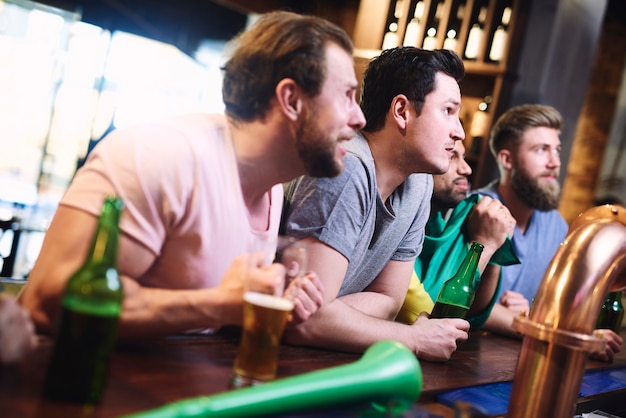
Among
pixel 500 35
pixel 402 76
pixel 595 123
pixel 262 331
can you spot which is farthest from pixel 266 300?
pixel 595 123

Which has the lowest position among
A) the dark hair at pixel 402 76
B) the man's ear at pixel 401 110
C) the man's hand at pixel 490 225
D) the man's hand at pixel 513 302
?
the man's hand at pixel 513 302

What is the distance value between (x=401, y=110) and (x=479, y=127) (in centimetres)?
262

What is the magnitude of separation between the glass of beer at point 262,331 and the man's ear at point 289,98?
1.29 ft

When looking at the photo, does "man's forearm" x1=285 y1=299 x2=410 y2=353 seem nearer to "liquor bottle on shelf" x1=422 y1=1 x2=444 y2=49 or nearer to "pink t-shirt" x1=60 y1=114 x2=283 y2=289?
"pink t-shirt" x1=60 y1=114 x2=283 y2=289

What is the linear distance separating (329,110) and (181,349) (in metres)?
0.52

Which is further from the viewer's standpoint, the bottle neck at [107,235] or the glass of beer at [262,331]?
the glass of beer at [262,331]

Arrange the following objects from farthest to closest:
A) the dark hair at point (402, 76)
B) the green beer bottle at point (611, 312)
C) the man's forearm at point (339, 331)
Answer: the green beer bottle at point (611, 312), the dark hair at point (402, 76), the man's forearm at point (339, 331)

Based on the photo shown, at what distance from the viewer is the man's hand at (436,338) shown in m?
1.56

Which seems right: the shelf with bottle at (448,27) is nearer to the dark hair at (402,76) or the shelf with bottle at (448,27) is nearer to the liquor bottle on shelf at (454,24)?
the liquor bottle on shelf at (454,24)

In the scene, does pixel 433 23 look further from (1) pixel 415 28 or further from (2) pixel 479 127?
(2) pixel 479 127

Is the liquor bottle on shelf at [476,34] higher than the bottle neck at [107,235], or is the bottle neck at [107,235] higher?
the liquor bottle on shelf at [476,34]

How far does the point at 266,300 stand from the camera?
103 cm

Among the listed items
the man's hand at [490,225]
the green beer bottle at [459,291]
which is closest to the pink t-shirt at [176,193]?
the green beer bottle at [459,291]

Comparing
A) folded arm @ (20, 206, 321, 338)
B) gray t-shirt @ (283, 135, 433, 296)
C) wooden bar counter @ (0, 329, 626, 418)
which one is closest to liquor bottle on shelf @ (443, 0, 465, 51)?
gray t-shirt @ (283, 135, 433, 296)
